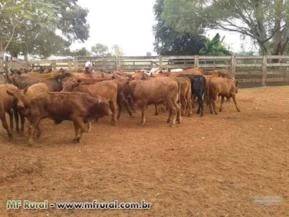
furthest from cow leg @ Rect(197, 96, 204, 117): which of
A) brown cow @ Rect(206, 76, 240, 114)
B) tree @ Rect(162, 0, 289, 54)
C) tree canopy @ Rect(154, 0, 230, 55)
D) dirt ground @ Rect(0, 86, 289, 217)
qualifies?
tree canopy @ Rect(154, 0, 230, 55)

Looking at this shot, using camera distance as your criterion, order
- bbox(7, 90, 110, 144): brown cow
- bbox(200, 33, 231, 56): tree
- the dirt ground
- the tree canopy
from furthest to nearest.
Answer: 1. the tree canopy
2. bbox(200, 33, 231, 56): tree
3. bbox(7, 90, 110, 144): brown cow
4. the dirt ground

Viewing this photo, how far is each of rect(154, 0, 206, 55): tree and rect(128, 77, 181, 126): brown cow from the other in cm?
2407

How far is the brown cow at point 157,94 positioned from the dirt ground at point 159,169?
2.17 ft

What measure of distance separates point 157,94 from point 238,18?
19.6m

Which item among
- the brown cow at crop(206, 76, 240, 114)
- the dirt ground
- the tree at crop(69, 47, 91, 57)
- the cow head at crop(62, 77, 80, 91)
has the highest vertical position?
the tree at crop(69, 47, 91, 57)

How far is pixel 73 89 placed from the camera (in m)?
11.5

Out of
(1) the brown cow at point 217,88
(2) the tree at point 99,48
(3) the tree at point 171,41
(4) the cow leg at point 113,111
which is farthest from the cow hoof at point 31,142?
(2) the tree at point 99,48

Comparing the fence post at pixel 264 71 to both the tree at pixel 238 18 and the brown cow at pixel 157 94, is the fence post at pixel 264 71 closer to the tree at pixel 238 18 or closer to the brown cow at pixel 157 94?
the tree at pixel 238 18

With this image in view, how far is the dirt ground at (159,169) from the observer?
597 centimetres

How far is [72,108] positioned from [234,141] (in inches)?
137

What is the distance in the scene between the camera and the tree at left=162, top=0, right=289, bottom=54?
27.9 metres

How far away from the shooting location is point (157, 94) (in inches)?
471

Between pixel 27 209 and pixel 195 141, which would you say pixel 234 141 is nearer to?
pixel 195 141

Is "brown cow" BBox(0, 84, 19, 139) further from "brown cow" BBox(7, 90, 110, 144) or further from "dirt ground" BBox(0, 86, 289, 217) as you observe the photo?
"dirt ground" BBox(0, 86, 289, 217)
